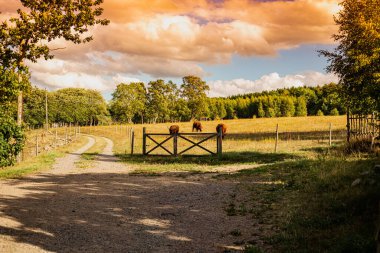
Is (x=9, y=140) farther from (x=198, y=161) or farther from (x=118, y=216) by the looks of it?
(x=118, y=216)

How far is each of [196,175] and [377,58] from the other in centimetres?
1110

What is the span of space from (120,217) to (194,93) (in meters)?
97.5

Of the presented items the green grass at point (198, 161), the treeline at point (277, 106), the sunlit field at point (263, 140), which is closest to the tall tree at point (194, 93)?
the treeline at point (277, 106)

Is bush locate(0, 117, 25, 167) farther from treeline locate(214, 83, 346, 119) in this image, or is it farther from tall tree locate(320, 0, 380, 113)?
treeline locate(214, 83, 346, 119)

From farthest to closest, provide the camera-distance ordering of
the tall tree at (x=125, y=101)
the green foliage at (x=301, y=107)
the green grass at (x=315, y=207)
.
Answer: the green foliage at (x=301, y=107) < the tall tree at (x=125, y=101) < the green grass at (x=315, y=207)

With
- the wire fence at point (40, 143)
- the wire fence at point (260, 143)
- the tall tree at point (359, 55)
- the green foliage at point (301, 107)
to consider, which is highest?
the green foliage at point (301, 107)

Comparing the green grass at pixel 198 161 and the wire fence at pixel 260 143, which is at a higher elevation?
the wire fence at pixel 260 143

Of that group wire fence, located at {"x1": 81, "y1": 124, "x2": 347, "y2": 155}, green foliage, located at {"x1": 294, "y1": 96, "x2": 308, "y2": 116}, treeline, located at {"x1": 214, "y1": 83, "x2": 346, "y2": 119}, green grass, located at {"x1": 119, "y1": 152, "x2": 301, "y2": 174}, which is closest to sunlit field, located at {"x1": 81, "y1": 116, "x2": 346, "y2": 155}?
wire fence, located at {"x1": 81, "y1": 124, "x2": 347, "y2": 155}

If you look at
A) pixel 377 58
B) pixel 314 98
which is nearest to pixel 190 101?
pixel 314 98

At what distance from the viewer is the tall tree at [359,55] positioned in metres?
16.6

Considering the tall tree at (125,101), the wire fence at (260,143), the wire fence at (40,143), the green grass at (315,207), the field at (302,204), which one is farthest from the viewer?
the tall tree at (125,101)

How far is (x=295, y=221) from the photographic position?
8.20 metres

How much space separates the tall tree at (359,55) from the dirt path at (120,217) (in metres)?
9.87

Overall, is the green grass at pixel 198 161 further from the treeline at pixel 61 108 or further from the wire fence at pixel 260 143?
the treeline at pixel 61 108
